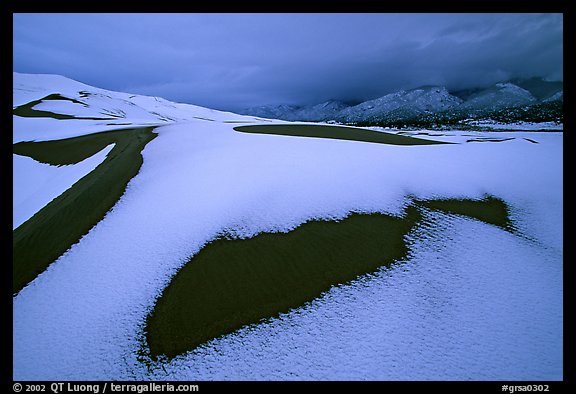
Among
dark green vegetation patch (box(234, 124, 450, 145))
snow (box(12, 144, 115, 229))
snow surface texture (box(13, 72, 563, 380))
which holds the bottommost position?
snow surface texture (box(13, 72, 563, 380))

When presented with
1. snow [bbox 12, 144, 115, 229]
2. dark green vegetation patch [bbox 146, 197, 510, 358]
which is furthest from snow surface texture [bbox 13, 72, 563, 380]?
snow [bbox 12, 144, 115, 229]

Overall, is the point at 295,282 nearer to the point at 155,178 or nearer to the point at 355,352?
the point at 355,352

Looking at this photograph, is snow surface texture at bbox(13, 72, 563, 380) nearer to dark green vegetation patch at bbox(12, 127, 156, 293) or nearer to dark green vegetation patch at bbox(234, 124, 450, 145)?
dark green vegetation patch at bbox(12, 127, 156, 293)

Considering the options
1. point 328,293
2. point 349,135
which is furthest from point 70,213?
point 349,135

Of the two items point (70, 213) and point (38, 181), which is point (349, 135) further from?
point (38, 181)
